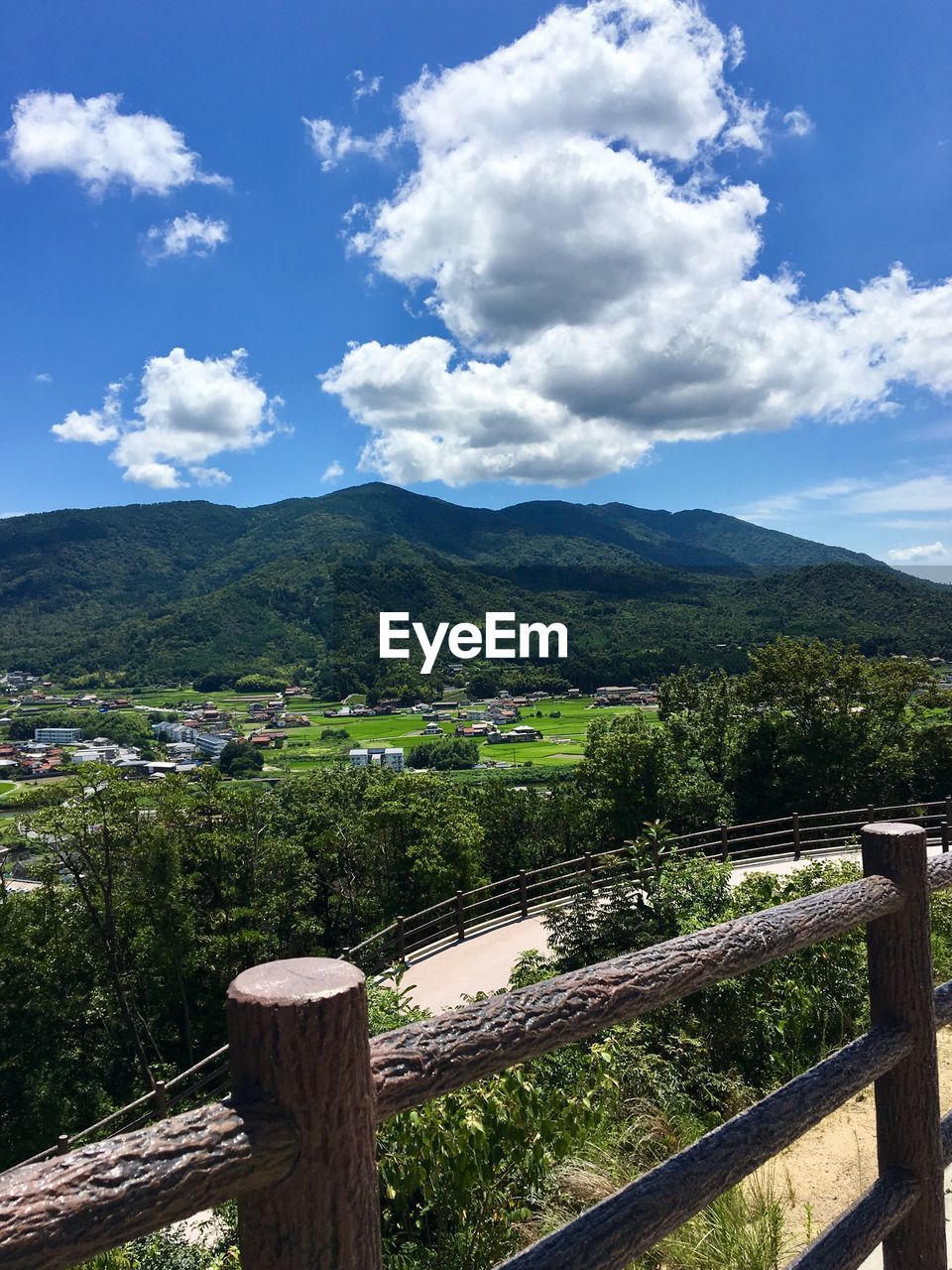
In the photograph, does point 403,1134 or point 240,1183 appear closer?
point 240,1183

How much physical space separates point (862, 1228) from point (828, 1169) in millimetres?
1895

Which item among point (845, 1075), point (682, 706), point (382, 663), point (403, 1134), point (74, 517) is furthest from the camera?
Result: point (74, 517)

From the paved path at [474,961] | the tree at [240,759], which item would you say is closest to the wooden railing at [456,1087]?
the paved path at [474,961]

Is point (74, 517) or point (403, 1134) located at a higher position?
point (74, 517)

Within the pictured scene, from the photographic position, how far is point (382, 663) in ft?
363

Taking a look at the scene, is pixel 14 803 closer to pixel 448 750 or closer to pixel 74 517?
pixel 448 750

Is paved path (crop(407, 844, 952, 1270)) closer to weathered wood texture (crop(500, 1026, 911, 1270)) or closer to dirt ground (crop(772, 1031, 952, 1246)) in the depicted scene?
dirt ground (crop(772, 1031, 952, 1246))

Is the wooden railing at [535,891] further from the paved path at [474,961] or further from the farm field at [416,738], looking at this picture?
the farm field at [416,738]

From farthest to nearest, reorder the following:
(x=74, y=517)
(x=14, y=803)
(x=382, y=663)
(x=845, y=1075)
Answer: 1. (x=74, y=517)
2. (x=382, y=663)
3. (x=14, y=803)
4. (x=845, y=1075)

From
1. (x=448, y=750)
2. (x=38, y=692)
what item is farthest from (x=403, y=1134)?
(x=38, y=692)

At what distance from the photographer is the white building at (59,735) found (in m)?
75.9

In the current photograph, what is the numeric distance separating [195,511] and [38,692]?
93.1 m

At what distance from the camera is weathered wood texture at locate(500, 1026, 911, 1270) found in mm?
985

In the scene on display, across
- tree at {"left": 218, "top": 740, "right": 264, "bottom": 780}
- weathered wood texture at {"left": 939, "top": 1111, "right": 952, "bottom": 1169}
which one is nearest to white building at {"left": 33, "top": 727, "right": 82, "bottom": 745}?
tree at {"left": 218, "top": 740, "right": 264, "bottom": 780}
